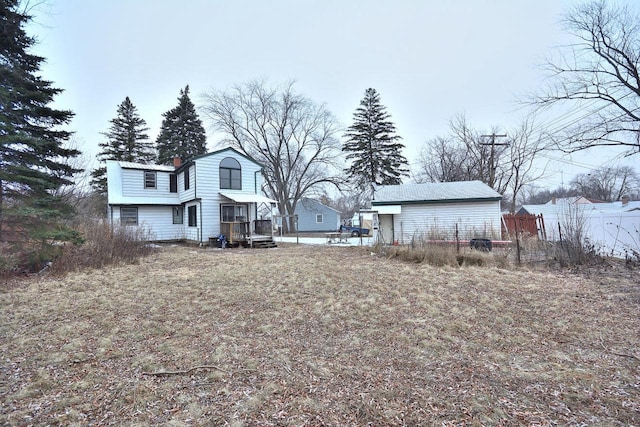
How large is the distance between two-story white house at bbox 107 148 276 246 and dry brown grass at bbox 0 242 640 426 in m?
10.1

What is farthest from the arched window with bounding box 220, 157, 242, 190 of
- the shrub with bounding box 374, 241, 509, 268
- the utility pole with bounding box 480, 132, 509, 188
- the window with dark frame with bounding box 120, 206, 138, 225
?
the utility pole with bounding box 480, 132, 509, 188

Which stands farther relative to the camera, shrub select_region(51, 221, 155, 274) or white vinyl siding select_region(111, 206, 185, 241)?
white vinyl siding select_region(111, 206, 185, 241)

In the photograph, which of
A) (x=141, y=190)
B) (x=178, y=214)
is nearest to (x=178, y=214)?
(x=178, y=214)

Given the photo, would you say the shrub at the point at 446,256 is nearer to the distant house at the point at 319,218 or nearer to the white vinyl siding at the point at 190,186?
the white vinyl siding at the point at 190,186

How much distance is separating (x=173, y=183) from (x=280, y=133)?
15211 millimetres

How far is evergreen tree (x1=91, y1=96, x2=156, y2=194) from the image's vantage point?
32.5m

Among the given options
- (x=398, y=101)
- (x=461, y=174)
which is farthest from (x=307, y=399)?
(x=398, y=101)

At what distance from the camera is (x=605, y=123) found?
45.1 ft

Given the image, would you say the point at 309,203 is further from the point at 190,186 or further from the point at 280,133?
the point at 190,186

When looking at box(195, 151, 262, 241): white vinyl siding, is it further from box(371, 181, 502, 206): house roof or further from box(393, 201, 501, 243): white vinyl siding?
box(393, 201, 501, 243): white vinyl siding

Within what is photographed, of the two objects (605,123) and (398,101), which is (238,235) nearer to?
(605,123)

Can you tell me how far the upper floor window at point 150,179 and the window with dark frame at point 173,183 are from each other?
880 mm

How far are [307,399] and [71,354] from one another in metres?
2.78

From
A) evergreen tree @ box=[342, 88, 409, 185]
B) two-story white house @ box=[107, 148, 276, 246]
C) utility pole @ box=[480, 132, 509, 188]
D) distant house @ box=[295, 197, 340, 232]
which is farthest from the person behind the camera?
distant house @ box=[295, 197, 340, 232]
